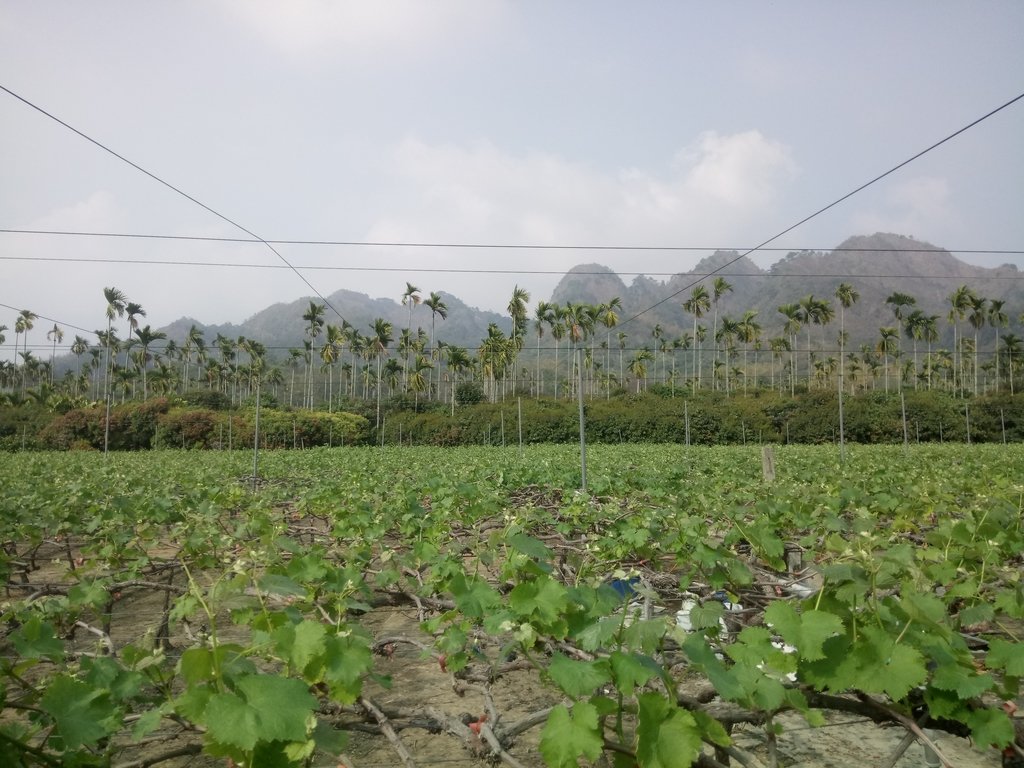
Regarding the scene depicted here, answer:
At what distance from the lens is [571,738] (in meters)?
1.29

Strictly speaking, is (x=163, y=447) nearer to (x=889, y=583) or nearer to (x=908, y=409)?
(x=889, y=583)

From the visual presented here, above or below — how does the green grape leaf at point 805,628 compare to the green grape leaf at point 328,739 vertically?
above

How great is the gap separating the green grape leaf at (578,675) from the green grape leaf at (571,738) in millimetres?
42

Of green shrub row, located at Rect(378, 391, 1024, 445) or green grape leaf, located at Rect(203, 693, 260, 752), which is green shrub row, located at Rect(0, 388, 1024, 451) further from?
green grape leaf, located at Rect(203, 693, 260, 752)

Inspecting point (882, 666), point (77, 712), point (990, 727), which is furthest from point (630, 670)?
point (77, 712)

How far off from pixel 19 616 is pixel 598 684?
2.39 meters

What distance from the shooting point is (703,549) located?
9.00 feet

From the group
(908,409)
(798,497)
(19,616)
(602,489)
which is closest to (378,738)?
(19,616)

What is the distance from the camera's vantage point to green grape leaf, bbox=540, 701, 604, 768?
1.27 meters

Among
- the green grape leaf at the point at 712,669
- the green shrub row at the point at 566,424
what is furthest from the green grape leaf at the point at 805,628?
the green shrub row at the point at 566,424

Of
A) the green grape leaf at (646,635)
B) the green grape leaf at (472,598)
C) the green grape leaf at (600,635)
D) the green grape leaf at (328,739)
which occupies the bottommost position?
the green grape leaf at (328,739)

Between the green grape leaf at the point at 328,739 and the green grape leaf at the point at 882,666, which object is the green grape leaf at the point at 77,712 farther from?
the green grape leaf at the point at 882,666

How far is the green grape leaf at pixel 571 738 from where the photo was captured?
1.27 m

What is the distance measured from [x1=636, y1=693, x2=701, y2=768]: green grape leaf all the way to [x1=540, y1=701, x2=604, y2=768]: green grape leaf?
0.10 m
